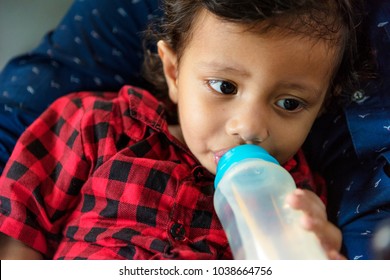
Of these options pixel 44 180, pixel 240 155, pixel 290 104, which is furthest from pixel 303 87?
pixel 44 180

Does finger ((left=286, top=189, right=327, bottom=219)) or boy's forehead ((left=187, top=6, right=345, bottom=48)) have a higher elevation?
boy's forehead ((left=187, top=6, right=345, bottom=48))

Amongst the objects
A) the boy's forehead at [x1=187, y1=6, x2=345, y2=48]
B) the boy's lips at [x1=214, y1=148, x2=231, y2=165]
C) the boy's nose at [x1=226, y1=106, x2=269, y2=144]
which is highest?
the boy's forehead at [x1=187, y1=6, x2=345, y2=48]

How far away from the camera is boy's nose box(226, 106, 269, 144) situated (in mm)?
700

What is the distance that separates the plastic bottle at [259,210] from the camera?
0.62 meters

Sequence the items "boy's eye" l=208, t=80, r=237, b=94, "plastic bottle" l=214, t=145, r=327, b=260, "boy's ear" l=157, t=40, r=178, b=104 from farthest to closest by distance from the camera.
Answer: "boy's ear" l=157, t=40, r=178, b=104 < "boy's eye" l=208, t=80, r=237, b=94 < "plastic bottle" l=214, t=145, r=327, b=260

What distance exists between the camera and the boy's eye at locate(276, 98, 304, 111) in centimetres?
74

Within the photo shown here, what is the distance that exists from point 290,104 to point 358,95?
176 millimetres

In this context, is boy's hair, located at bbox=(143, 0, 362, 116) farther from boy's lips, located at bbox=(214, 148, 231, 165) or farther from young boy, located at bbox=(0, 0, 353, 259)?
A: boy's lips, located at bbox=(214, 148, 231, 165)

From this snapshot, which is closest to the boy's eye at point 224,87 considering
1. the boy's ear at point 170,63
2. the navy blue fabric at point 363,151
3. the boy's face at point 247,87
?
the boy's face at point 247,87

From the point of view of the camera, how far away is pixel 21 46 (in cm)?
105

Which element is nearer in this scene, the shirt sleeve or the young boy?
the young boy

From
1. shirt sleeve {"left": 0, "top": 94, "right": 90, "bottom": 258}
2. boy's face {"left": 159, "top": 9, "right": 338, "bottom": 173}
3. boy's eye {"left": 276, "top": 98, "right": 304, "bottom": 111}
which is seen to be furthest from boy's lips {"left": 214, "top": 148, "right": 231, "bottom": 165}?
shirt sleeve {"left": 0, "top": 94, "right": 90, "bottom": 258}

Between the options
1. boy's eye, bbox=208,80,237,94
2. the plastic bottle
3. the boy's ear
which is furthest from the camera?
the boy's ear

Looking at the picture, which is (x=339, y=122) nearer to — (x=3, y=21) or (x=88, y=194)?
(x=88, y=194)
